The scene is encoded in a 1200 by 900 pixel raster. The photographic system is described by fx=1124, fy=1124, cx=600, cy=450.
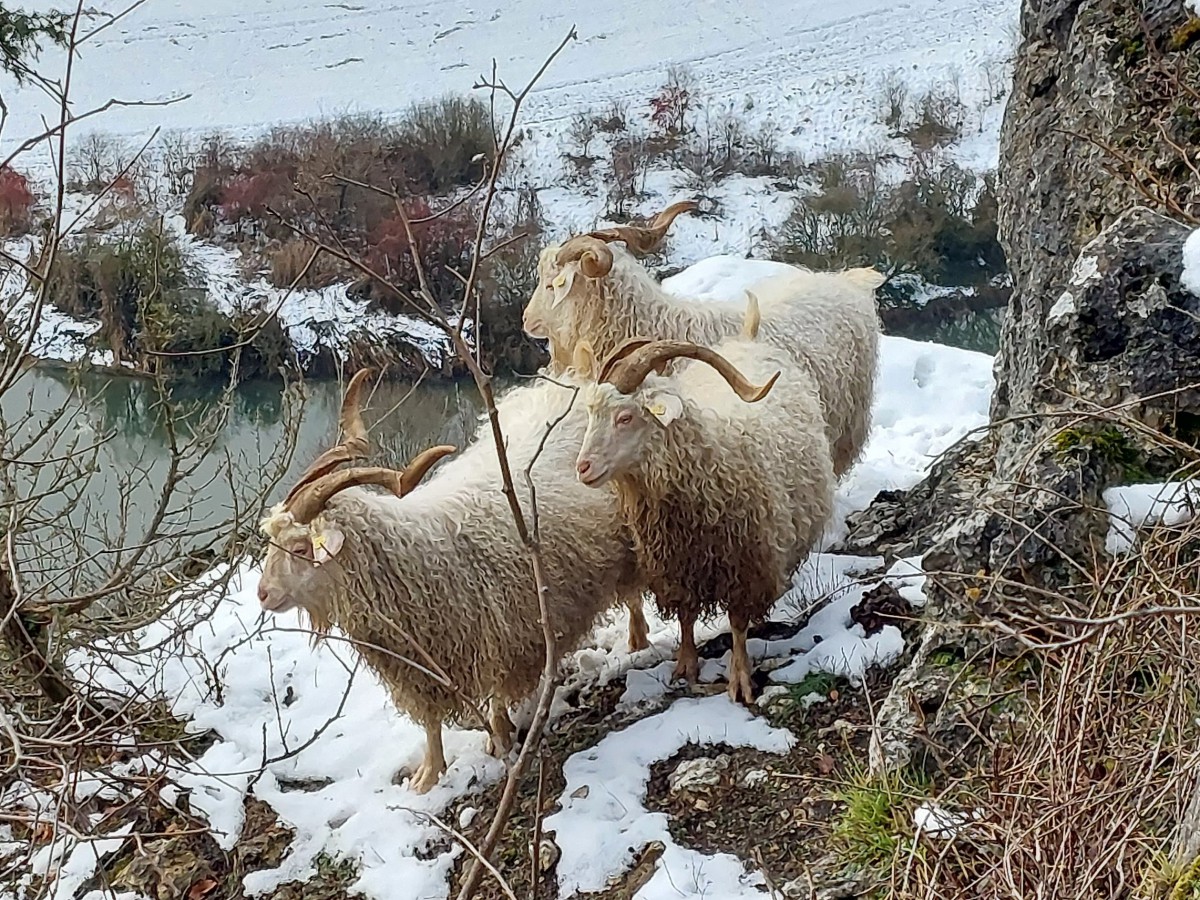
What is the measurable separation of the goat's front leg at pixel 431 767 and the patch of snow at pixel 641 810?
0.52 meters

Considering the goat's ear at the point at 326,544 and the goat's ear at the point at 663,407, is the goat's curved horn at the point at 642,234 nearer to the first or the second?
the goat's ear at the point at 663,407

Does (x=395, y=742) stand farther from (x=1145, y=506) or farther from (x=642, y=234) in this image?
(x=1145, y=506)

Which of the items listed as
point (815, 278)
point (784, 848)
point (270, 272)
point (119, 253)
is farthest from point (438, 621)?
point (270, 272)

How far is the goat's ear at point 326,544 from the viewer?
388 centimetres

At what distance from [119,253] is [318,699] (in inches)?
384

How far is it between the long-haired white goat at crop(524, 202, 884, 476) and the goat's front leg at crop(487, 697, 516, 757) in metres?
1.74

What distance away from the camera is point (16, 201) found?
16.7 meters

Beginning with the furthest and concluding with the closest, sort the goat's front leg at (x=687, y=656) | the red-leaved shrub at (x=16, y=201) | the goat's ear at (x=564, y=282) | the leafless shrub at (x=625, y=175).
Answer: the leafless shrub at (x=625, y=175) < the red-leaved shrub at (x=16, y=201) < the goat's ear at (x=564, y=282) < the goat's front leg at (x=687, y=656)

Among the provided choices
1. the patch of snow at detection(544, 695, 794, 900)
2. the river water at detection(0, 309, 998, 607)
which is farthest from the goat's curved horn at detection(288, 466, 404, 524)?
the river water at detection(0, 309, 998, 607)

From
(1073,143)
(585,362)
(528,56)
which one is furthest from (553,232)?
(1073,143)

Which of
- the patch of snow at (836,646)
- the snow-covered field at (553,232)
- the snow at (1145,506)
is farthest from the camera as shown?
the patch of snow at (836,646)

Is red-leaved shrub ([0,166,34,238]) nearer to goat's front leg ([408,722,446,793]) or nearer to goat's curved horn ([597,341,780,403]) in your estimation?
goat's front leg ([408,722,446,793])

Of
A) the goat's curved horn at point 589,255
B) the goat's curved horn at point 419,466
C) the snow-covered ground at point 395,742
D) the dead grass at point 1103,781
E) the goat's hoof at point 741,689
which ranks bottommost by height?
the snow-covered ground at point 395,742

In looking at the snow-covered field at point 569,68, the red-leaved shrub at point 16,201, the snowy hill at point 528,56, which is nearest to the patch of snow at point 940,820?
the snow-covered field at point 569,68
